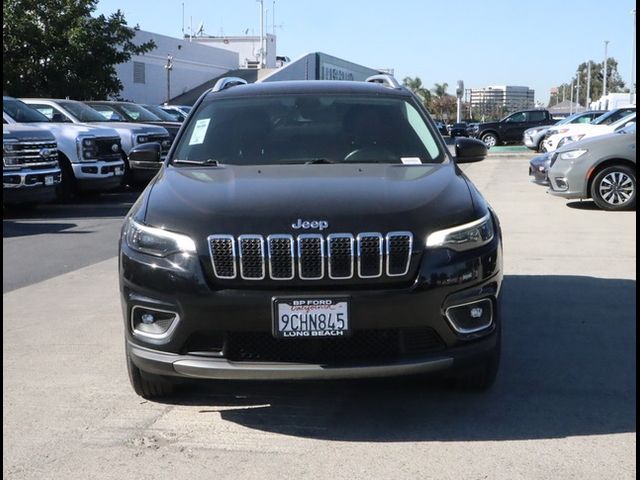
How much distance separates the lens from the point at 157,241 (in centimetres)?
405

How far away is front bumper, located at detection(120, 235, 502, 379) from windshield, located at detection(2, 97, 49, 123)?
11.0m

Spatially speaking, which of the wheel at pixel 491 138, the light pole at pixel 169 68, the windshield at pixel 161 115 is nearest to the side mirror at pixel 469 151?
the windshield at pixel 161 115

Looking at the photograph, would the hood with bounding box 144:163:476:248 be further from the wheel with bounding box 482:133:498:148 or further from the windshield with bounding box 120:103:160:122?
the wheel with bounding box 482:133:498:148

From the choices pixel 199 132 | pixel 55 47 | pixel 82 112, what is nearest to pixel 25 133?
pixel 82 112

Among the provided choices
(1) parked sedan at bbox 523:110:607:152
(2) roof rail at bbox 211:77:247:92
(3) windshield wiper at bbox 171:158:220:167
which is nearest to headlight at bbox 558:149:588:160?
(2) roof rail at bbox 211:77:247:92

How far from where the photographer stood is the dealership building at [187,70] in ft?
164

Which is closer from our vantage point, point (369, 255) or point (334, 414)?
point (369, 255)

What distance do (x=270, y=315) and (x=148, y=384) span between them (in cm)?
101

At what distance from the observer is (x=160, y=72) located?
176 ft

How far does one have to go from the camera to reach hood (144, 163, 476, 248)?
394cm

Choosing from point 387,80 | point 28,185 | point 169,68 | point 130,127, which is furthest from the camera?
point 169,68

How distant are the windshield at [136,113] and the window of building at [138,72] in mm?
31140

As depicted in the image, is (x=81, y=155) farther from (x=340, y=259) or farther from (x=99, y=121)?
(x=340, y=259)

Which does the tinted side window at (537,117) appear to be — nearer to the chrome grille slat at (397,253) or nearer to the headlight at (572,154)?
the headlight at (572,154)
